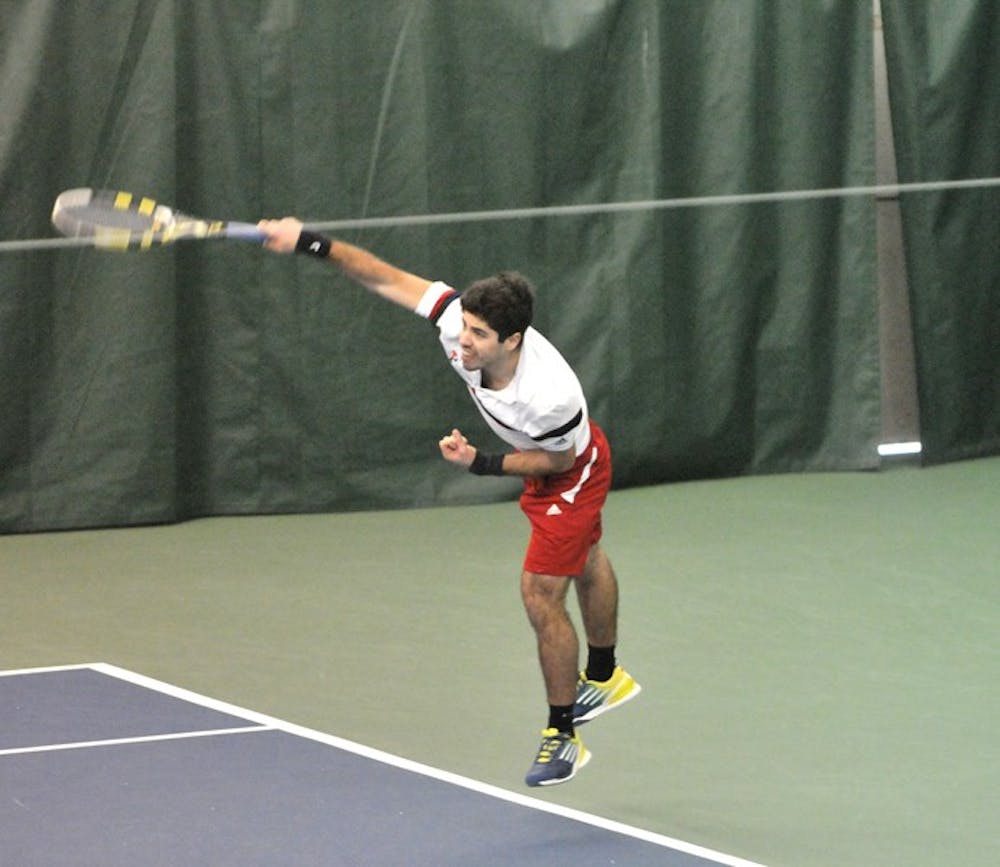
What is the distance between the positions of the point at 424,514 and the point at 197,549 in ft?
3.86

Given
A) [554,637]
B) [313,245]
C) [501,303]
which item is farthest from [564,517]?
[313,245]

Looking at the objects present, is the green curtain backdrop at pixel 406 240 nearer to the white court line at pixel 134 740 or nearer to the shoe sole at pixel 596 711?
the white court line at pixel 134 740

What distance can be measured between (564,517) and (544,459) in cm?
17

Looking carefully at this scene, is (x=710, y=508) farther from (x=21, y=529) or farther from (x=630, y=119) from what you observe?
(x=21, y=529)

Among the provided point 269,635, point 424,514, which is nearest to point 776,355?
point 424,514

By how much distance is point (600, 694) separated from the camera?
528cm

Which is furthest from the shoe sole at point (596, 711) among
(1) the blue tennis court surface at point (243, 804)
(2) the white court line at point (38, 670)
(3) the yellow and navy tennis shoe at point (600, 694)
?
(2) the white court line at point (38, 670)

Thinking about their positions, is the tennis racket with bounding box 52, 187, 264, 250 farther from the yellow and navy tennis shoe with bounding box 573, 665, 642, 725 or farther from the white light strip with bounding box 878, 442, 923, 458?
the white light strip with bounding box 878, 442, 923, 458

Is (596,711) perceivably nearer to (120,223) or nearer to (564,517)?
Result: (564,517)

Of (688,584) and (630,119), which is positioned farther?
(630,119)

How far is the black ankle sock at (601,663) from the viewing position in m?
5.27

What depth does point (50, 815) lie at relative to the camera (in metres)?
4.98

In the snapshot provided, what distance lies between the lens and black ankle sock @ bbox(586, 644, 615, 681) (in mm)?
5273

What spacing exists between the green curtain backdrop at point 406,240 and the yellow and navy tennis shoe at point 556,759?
13.6 ft
